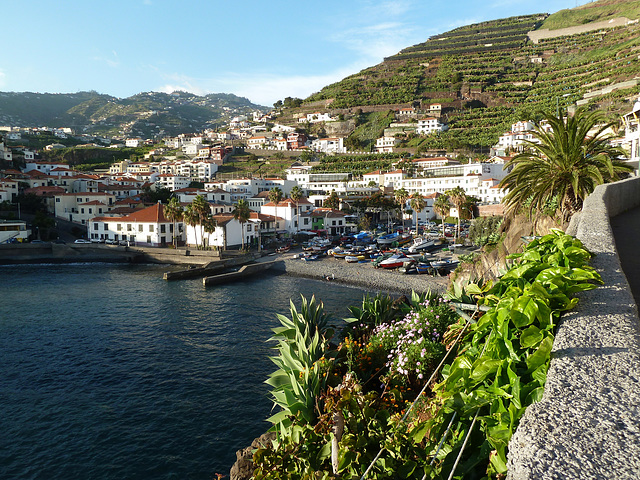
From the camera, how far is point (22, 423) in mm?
15898

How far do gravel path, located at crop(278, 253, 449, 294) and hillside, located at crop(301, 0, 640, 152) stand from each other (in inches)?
2458

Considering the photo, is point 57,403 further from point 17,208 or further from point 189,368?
point 17,208

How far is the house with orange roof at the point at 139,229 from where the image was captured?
61.7 m

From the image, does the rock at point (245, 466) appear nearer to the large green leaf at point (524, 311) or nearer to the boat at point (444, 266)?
the large green leaf at point (524, 311)

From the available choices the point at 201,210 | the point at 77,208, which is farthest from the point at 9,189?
the point at 201,210

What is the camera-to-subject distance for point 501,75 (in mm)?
142250

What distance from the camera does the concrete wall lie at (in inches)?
72.1

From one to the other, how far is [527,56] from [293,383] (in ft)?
574

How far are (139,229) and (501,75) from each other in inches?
5210

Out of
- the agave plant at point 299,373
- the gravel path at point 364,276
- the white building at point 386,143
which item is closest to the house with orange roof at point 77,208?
the gravel path at point 364,276

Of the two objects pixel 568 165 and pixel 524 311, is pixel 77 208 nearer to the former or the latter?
pixel 568 165

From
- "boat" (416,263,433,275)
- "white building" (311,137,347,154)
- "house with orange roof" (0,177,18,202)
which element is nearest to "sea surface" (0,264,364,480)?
"boat" (416,263,433,275)

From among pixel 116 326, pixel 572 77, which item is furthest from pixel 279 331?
pixel 572 77

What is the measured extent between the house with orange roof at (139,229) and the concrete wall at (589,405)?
62.4m
